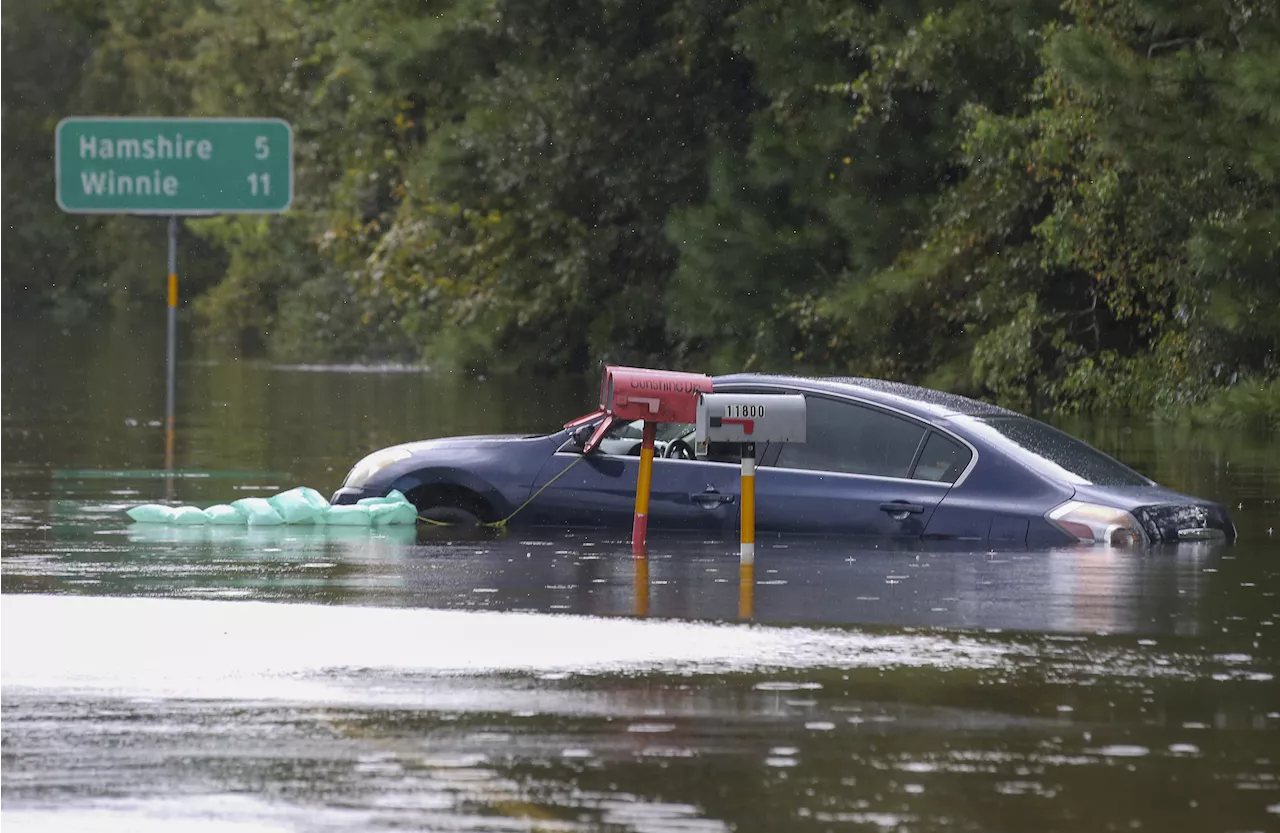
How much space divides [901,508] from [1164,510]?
1.43m

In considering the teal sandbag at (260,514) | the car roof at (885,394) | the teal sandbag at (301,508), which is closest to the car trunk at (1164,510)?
the car roof at (885,394)

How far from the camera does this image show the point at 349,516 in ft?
54.3

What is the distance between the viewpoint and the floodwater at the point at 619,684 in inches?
305

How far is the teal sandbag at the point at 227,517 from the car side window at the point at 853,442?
367cm

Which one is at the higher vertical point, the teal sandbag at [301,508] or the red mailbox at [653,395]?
the red mailbox at [653,395]

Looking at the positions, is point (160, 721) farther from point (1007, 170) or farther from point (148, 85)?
point (148, 85)

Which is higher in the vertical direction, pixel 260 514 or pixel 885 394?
pixel 885 394

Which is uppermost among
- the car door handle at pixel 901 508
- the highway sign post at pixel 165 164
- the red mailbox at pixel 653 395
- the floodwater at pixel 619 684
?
the highway sign post at pixel 165 164

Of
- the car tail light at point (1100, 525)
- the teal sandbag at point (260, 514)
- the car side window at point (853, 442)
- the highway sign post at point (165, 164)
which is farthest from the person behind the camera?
the highway sign post at point (165, 164)

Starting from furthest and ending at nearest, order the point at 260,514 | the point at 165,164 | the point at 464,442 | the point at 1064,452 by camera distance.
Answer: the point at 165,164 → the point at 260,514 → the point at 464,442 → the point at 1064,452

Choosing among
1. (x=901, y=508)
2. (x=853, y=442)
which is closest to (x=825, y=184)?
(x=853, y=442)

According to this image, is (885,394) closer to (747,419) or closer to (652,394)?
(747,419)

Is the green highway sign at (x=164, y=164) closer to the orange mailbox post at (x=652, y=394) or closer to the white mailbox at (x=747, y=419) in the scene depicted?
the orange mailbox post at (x=652, y=394)

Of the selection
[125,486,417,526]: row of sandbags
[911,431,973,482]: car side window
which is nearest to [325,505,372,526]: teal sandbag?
[125,486,417,526]: row of sandbags
